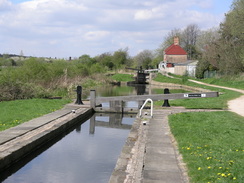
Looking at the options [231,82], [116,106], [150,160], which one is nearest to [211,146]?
[150,160]

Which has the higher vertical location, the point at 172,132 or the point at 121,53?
the point at 121,53

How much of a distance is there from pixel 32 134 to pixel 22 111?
4.66 meters

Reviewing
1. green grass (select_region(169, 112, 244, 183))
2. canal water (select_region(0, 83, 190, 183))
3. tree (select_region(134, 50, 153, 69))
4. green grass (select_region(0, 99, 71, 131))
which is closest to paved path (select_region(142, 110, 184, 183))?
green grass (select_region(169, 112, 244, 183))

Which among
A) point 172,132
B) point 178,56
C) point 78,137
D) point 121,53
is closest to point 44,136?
point 78,137

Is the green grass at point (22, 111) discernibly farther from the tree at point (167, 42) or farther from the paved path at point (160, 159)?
the tree at point (167, 42)

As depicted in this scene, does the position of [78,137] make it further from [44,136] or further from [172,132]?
[172,132]

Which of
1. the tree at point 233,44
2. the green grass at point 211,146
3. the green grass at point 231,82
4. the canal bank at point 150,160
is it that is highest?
the tree at point 233,44

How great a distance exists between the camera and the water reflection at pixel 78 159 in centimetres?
777

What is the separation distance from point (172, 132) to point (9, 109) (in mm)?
8474

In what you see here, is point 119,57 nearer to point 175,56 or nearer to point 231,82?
point 175,56

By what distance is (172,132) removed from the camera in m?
9.85

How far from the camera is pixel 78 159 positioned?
9.23m

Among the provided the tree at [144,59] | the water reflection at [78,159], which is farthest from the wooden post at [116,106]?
the tree at [144,59]

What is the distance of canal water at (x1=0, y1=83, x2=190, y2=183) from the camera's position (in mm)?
7754
